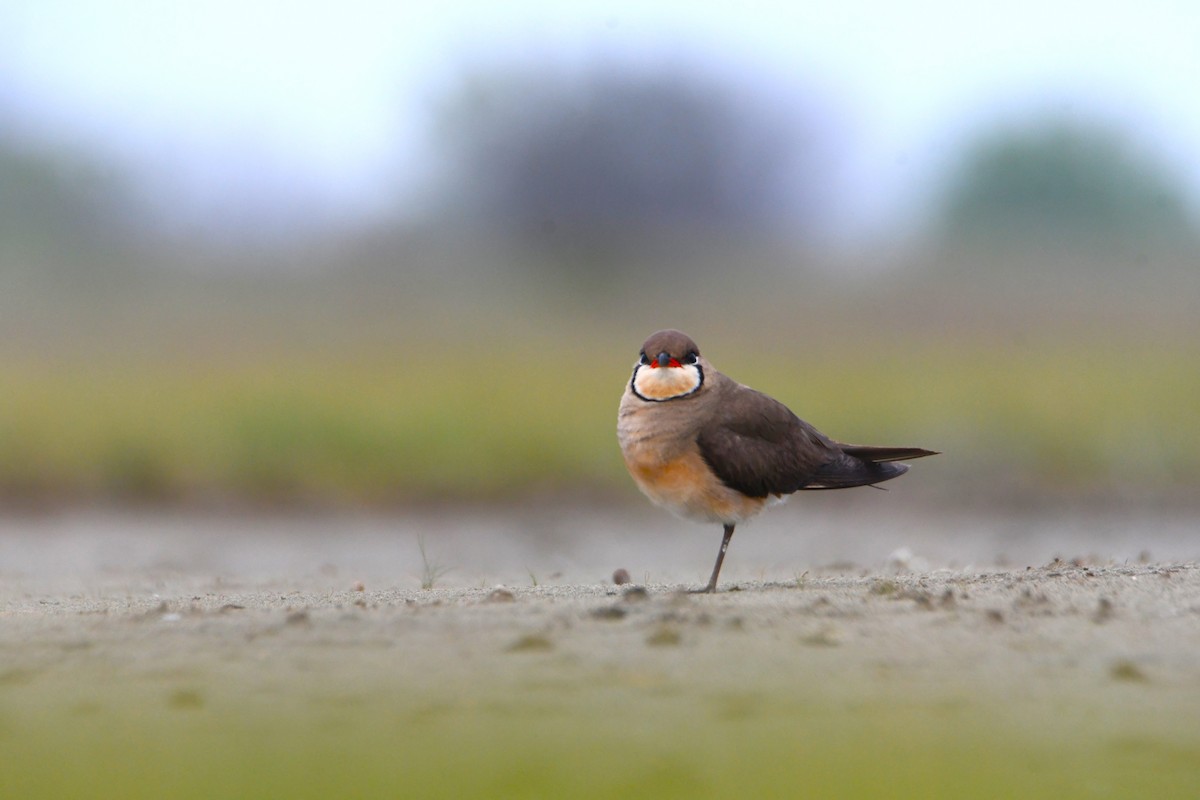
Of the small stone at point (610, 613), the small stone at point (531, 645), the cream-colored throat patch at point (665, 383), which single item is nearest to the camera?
the small stone at point (531, 645)

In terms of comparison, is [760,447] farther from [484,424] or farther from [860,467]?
[484,424]

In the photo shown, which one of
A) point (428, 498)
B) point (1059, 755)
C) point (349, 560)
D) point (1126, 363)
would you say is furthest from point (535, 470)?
point (1059, 755)

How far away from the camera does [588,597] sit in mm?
5340

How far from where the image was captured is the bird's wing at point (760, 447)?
231 inches

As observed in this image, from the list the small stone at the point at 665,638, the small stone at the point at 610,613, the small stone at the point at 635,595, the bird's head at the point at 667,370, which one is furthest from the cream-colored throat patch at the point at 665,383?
the small stone at the point at 665,638

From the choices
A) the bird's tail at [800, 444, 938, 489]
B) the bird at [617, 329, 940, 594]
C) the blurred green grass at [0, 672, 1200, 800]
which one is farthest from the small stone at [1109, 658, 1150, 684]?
the bird's tail at [800, 444, 938, 489]

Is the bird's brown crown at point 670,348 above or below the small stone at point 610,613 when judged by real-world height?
above

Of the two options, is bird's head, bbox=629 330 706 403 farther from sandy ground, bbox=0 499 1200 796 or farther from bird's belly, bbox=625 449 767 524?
sandy ground, bbox=0 499 1200 796

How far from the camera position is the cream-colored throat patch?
6004 mm

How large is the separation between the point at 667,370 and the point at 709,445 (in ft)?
1.28

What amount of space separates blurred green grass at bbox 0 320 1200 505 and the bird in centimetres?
509

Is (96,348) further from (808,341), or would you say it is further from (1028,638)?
(1028,638)

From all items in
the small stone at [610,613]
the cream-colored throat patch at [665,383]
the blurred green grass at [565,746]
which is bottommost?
the blurred green grass at [565,746]

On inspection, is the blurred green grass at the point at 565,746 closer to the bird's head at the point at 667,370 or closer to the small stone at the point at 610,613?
the small stone at the point at 610,613
